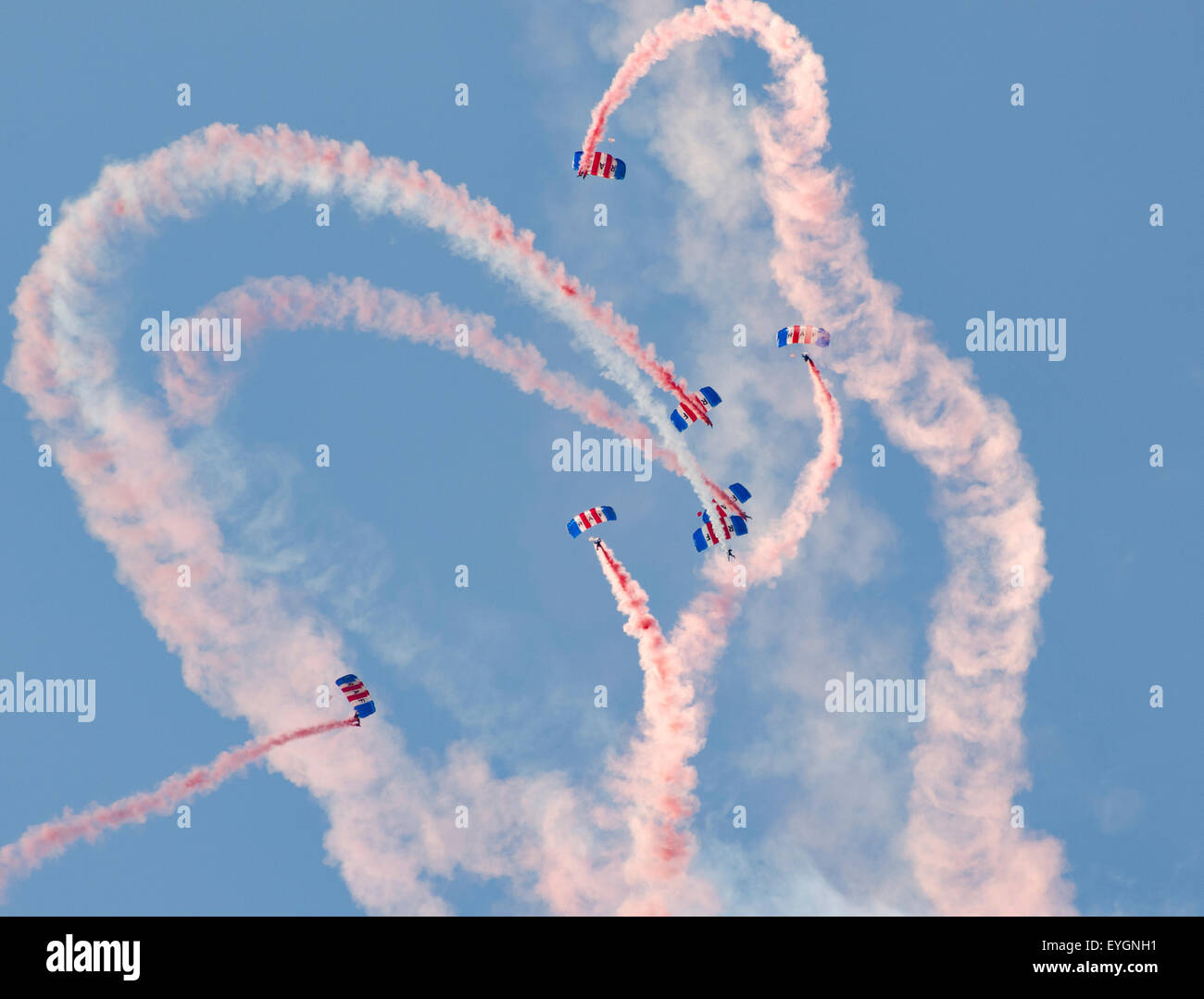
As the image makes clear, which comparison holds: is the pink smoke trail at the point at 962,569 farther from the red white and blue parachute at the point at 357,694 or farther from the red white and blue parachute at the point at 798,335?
the red white and blue parachute at the point at 357,694

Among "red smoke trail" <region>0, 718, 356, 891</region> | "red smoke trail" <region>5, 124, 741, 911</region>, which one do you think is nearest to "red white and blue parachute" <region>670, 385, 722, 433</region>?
"red smoke trail" <region>5, 124, 741, 911</region>

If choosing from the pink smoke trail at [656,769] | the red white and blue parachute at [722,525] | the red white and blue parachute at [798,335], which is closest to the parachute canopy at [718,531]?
the red white and blue parachute at [722,525]

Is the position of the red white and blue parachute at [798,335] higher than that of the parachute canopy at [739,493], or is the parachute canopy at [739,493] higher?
the red white and blue parachute at [798,335]

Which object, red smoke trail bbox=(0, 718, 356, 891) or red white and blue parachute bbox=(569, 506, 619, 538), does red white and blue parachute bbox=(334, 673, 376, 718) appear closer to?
red smoke trail bbox=(0, 718, 356, 891)

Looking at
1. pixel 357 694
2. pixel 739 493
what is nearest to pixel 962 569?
pixel 739 493

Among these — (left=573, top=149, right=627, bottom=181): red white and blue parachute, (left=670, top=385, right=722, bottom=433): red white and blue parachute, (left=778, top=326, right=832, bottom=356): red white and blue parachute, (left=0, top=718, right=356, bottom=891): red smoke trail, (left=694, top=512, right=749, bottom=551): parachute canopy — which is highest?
(left=573, top=149, right=627, bottom=181): red white and blue parachute

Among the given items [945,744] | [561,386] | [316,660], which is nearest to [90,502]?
[316,660]
